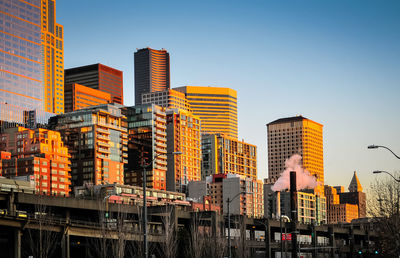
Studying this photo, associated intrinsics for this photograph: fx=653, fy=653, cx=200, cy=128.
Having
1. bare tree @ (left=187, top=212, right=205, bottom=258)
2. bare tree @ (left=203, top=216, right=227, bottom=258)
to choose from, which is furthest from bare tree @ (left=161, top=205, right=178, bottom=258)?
bare tree @ (left=203, top=216, right=227, bottom=258)

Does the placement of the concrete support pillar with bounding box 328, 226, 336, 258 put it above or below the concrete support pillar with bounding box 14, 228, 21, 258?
below

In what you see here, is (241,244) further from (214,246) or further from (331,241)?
(331,241)

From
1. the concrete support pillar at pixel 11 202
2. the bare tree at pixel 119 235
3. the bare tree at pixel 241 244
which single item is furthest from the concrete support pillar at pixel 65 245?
the bare tree at pixel 241 244

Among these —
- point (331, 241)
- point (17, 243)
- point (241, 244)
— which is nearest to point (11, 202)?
point (17, 243)

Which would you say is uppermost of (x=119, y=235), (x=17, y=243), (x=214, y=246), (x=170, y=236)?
(x=119, y=235)

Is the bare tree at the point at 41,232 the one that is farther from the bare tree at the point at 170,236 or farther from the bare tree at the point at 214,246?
the bare tree at the point at 214,246

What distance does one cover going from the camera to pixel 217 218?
127m

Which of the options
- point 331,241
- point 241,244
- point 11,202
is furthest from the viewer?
point 331,241

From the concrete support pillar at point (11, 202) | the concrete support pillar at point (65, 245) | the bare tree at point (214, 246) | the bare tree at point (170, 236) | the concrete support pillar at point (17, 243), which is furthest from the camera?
the bare tree at point (214, 246)

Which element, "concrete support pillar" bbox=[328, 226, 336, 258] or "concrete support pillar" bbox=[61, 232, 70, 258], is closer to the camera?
"concrete support pillar" bbox=[61, 232, 70, 258]

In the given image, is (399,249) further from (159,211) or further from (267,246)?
(267,246)

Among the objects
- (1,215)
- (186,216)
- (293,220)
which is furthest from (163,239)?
(293,220)

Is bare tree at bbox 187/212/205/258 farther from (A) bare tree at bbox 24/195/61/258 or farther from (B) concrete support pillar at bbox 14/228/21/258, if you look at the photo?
(B) concrete support pillar at bbox 14/228/21/258

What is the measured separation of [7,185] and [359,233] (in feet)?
363
